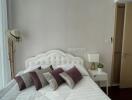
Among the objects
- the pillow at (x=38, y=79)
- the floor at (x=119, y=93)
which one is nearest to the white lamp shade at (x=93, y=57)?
the floor at (x=119, y=93)

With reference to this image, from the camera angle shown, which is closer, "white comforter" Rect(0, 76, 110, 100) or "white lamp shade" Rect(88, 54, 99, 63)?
"white comforter" Rect(0, 76, 110, 100)

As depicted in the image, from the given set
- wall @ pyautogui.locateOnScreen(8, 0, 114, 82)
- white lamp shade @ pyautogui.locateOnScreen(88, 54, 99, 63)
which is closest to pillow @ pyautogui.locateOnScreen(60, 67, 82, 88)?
white lamp shade @ pyautogui.locateOnScreen(88, 54, 99, 63)

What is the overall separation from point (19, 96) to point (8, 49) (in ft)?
4.76

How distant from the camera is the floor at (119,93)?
382cm

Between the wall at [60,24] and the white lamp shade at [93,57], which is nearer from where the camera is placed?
the wall at [60,24]

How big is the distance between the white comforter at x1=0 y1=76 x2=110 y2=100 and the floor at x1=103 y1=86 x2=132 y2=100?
3.80 feet

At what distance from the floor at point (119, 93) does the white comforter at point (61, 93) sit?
1.16 meters

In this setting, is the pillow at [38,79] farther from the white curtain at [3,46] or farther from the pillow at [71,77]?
the white curtain at [3,46]

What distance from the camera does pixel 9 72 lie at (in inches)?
150

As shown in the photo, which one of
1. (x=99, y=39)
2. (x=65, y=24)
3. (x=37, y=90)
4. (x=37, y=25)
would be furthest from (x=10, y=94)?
(x=99, y=39)

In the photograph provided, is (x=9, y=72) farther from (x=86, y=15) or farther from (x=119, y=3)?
(x=119, y=3)

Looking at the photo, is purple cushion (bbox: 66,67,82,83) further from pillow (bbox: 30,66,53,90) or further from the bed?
pillow (bbox: 30,66,53,90)

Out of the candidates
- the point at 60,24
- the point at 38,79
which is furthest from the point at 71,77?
the point at 60,24

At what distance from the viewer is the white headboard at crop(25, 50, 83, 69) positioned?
3.85 meters
